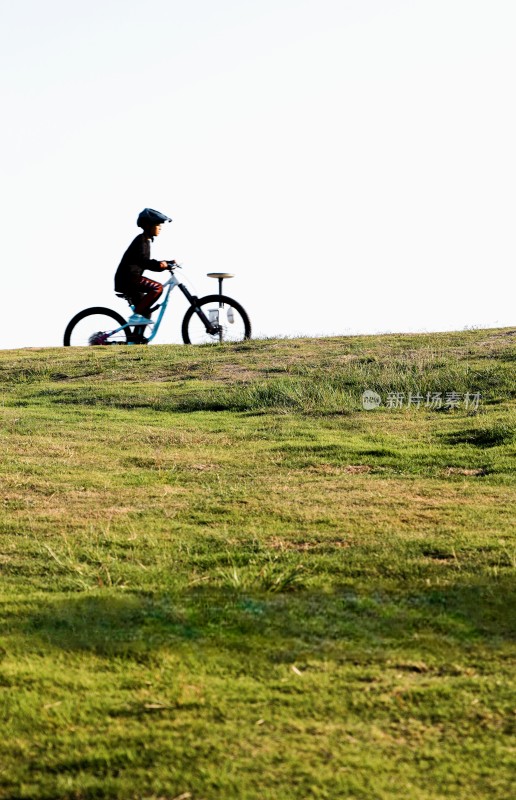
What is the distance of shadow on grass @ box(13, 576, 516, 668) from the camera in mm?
4465

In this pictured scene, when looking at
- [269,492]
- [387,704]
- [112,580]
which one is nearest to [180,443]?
[269,492]

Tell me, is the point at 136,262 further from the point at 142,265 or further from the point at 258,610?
the point at 258,610

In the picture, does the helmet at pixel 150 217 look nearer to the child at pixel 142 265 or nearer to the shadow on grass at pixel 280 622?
the child at pixel 142 265

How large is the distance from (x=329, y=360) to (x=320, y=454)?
5.67m

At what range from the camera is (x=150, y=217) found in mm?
17906

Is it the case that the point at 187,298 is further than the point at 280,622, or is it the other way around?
the point at 187,298

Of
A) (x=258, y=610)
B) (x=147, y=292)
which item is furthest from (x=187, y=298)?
(x=258, y=610)

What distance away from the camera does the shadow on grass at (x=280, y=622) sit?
4465 mm

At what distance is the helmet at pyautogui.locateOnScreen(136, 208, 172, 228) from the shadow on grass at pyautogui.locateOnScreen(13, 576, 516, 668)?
13.4 meters

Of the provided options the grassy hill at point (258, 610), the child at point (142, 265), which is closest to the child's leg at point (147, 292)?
the child at point (142, 265)

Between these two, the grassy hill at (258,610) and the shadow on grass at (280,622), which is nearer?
the grassy hill at (258,610)

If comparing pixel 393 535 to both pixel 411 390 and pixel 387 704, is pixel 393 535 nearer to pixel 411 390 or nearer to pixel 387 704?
pixel 387 704

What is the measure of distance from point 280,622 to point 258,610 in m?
0.19

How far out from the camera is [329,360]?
15.6 meters
